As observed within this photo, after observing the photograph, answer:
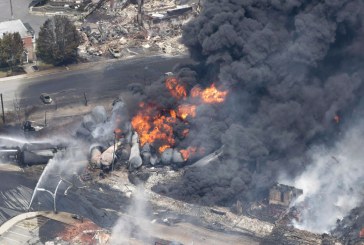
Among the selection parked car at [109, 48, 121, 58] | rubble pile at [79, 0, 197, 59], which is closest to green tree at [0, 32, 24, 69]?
rubble pile at [79, 0, 197, 59]

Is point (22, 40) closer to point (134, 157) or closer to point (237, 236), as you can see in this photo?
point (134, 157)

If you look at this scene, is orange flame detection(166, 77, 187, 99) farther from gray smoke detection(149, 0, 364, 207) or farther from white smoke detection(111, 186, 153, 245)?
white smoke detection(111, 186, 153, 245)

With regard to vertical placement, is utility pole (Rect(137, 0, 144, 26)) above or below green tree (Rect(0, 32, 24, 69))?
above

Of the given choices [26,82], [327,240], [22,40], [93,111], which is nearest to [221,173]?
[327,240]

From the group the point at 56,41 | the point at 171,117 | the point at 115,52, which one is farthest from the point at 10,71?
the point at 171,117

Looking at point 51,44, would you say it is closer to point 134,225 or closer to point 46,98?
point 46,98

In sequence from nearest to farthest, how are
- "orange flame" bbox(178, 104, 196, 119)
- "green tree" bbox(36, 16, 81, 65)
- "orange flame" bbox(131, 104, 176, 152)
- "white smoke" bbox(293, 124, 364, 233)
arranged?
"white smoke" bbox(293, 124, 364, 233) < "orange flame" bbox(178, 104, 196, 119) < "orange flame" bbox(131, 104, 176, 152) < "green tree" bbox(36, 16, 81, 65)

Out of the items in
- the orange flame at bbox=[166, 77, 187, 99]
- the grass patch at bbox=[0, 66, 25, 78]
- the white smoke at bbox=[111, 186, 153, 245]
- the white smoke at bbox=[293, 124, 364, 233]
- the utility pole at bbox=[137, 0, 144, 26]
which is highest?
the utility pole at bbox=[137, 0, 144, 26]
